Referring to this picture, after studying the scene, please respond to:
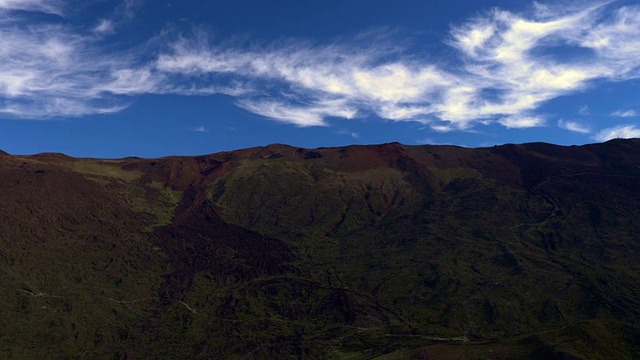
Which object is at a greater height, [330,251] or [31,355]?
[330,251]

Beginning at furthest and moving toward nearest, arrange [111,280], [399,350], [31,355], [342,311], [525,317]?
[111,280]
[342,311]
[525,317]
[31,355]
[399,350]

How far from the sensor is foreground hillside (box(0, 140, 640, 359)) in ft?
271

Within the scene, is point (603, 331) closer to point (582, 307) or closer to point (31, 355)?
point (582, 307)

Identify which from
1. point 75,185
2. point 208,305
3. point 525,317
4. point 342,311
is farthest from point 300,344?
point 75,185

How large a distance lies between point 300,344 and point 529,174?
3885 inches

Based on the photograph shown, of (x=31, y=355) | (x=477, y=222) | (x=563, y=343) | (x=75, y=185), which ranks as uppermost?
(x=75, y=185)

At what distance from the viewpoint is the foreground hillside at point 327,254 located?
82562 millimetres

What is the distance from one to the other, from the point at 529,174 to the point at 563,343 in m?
106

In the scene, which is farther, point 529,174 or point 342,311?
point 529,174

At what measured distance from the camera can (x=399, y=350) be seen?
7200 cm

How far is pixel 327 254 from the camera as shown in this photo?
11875 centimetres

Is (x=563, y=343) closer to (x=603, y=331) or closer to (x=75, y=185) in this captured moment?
(x=603, y=331)

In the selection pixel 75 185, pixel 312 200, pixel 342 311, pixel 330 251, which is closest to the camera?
pixel 342 311

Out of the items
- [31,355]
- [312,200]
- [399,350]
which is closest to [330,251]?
[312,200]
